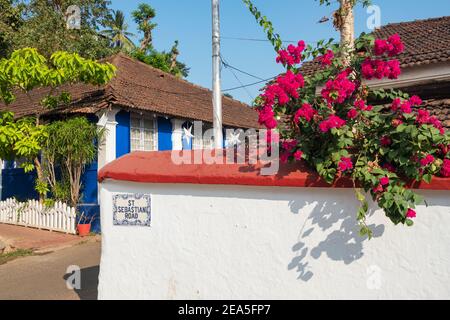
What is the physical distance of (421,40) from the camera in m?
7.71

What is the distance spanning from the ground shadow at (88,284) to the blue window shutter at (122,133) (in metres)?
4.49

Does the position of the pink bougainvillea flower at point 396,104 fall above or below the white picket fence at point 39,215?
above

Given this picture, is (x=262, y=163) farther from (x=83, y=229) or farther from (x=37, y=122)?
(x=37, y=122)

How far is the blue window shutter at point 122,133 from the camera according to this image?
11.0m

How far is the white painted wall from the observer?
10.2ft

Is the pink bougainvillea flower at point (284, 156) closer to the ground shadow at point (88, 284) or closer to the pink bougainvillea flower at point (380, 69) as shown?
the pink bougainvillea flower at point (380, 69)

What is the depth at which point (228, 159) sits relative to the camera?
13.1 feet

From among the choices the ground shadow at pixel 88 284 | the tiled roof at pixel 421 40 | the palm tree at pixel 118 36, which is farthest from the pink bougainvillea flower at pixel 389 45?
the palm tree at pixel 118 36

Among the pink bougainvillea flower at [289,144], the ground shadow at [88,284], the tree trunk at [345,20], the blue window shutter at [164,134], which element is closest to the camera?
the pink bougainvillea flower at [289,144]

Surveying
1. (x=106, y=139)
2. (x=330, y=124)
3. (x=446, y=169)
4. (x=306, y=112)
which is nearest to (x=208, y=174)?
(x=306, y=112)

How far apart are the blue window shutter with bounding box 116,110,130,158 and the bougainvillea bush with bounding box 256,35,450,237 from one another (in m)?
8.20
